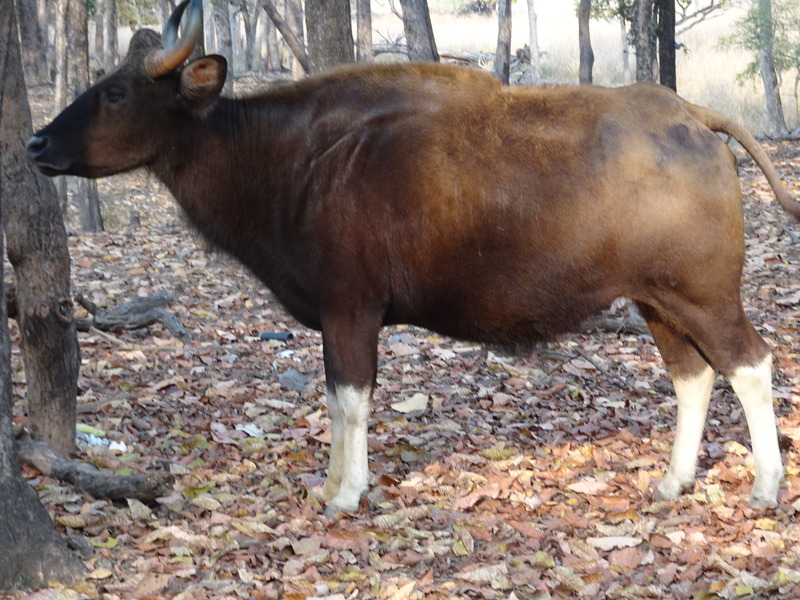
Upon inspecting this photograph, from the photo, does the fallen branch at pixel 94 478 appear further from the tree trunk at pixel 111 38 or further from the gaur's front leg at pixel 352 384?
the tree trunk at pixel 111 38

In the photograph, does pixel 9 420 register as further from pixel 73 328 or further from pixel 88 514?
pixel 73 328

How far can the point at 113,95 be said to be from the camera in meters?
5.71

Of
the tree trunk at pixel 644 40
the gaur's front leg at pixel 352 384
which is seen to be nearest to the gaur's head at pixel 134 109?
the gaur's front leg at pixel 352 384

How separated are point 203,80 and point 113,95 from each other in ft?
1.82

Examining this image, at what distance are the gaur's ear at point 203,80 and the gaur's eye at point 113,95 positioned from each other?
0.36m

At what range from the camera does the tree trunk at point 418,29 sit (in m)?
12.7

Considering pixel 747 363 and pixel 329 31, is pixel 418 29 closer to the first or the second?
pixel 329 31

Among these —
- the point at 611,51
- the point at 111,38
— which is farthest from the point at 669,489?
the point at 611,51

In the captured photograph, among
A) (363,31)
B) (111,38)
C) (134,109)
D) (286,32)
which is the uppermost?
(363,31)

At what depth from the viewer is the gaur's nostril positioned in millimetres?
5438

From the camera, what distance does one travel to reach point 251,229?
19.1 feet

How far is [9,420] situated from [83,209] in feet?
36.6

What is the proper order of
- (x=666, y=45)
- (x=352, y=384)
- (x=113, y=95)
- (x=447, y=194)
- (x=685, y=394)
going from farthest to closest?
(x=666, y=45)
(x=685, y=394)
(x=113, y=95)
(x=352, y=384)
(x=447, y=194)

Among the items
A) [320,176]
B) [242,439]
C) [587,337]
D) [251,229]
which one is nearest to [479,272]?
[320,176]
